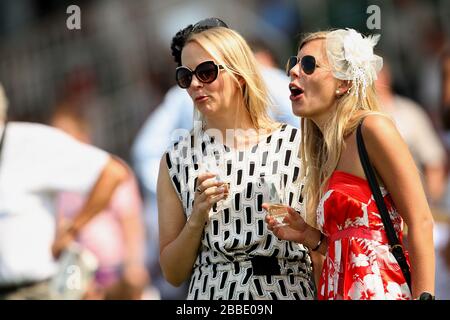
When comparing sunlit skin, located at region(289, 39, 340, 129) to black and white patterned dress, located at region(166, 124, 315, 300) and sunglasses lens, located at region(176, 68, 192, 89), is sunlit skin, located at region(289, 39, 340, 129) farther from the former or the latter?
sunglasses lens, located at region(176, 68, 192, 89)

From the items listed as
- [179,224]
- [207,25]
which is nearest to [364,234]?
[179,224]

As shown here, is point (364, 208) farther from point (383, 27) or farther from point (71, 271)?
point (383, 27)

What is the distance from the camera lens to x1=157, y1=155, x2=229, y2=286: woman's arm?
4.48 metres

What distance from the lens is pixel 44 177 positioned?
6508mm

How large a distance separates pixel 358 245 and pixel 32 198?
8.71ft

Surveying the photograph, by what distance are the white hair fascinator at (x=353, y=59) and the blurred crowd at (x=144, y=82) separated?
2537 mm

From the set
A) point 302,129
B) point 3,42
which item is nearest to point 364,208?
point 302,129

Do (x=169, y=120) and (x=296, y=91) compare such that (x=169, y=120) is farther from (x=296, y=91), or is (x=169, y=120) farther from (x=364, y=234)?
(x=364, y=234)

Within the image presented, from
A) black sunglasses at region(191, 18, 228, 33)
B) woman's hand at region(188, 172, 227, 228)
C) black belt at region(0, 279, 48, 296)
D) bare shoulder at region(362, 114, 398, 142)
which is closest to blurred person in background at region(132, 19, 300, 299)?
black belt at region(0, 279, 48, 296)

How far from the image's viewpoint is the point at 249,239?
4543 millimetres

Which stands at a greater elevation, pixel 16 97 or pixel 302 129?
pixel 16 97

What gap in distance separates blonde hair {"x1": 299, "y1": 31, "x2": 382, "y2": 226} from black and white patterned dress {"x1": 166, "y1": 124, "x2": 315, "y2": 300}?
10 cm

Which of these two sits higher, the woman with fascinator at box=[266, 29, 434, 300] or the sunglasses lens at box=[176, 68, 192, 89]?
the sunglasses lens at box=[176, 68, 192, 89]

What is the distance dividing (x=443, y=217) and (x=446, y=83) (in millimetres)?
1313
